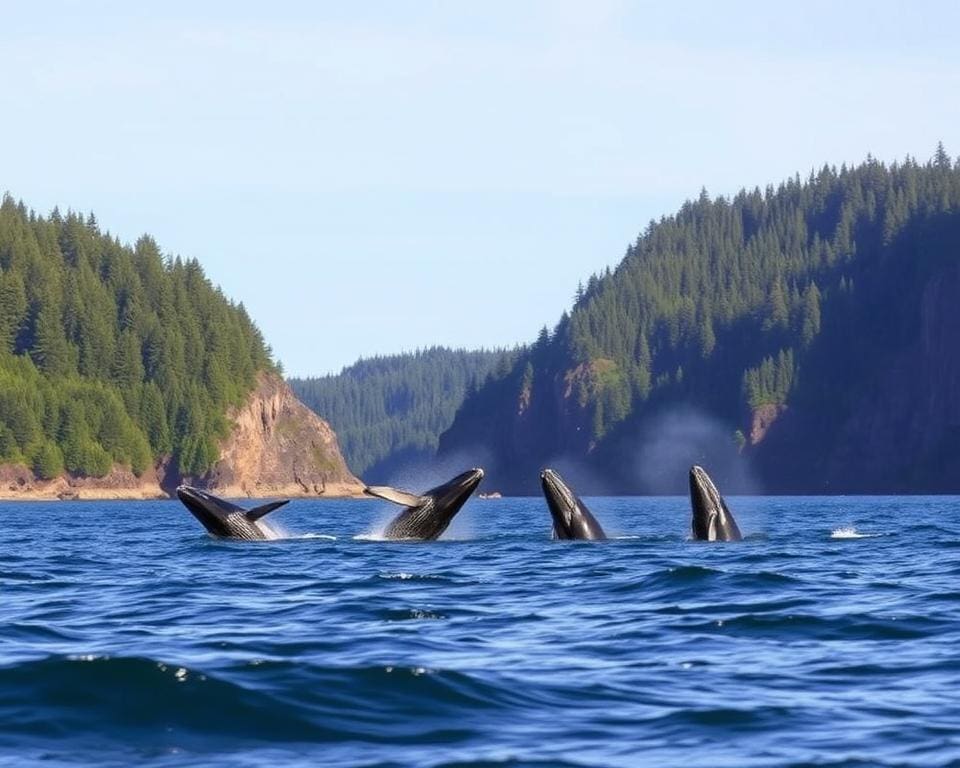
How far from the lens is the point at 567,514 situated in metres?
35.8

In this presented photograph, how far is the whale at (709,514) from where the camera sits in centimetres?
3397

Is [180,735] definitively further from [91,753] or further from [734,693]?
[734,693]

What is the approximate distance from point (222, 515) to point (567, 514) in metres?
6.82

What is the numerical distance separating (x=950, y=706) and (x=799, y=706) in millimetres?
1261

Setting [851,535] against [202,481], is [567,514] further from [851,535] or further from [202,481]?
[202,481]

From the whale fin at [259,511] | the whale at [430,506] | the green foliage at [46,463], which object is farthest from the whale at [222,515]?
the green foliage at [46,463]

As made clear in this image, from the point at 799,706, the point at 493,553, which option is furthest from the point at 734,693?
the point at 493,553

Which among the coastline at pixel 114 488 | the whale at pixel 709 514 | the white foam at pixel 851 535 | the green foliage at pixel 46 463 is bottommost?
the white foam at pixel 851 535

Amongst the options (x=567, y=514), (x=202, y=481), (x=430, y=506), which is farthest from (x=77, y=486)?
(x=567, y=514)

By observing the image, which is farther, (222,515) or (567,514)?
(222,515)

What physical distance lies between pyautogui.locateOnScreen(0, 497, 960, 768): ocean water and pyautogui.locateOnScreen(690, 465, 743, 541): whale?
349cm

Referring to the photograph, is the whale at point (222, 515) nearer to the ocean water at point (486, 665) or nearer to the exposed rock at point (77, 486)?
the ocean water at point (486, 665)

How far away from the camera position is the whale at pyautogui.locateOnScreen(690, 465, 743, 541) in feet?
111

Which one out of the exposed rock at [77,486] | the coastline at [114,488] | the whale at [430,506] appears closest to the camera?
the whale at [430,506]
